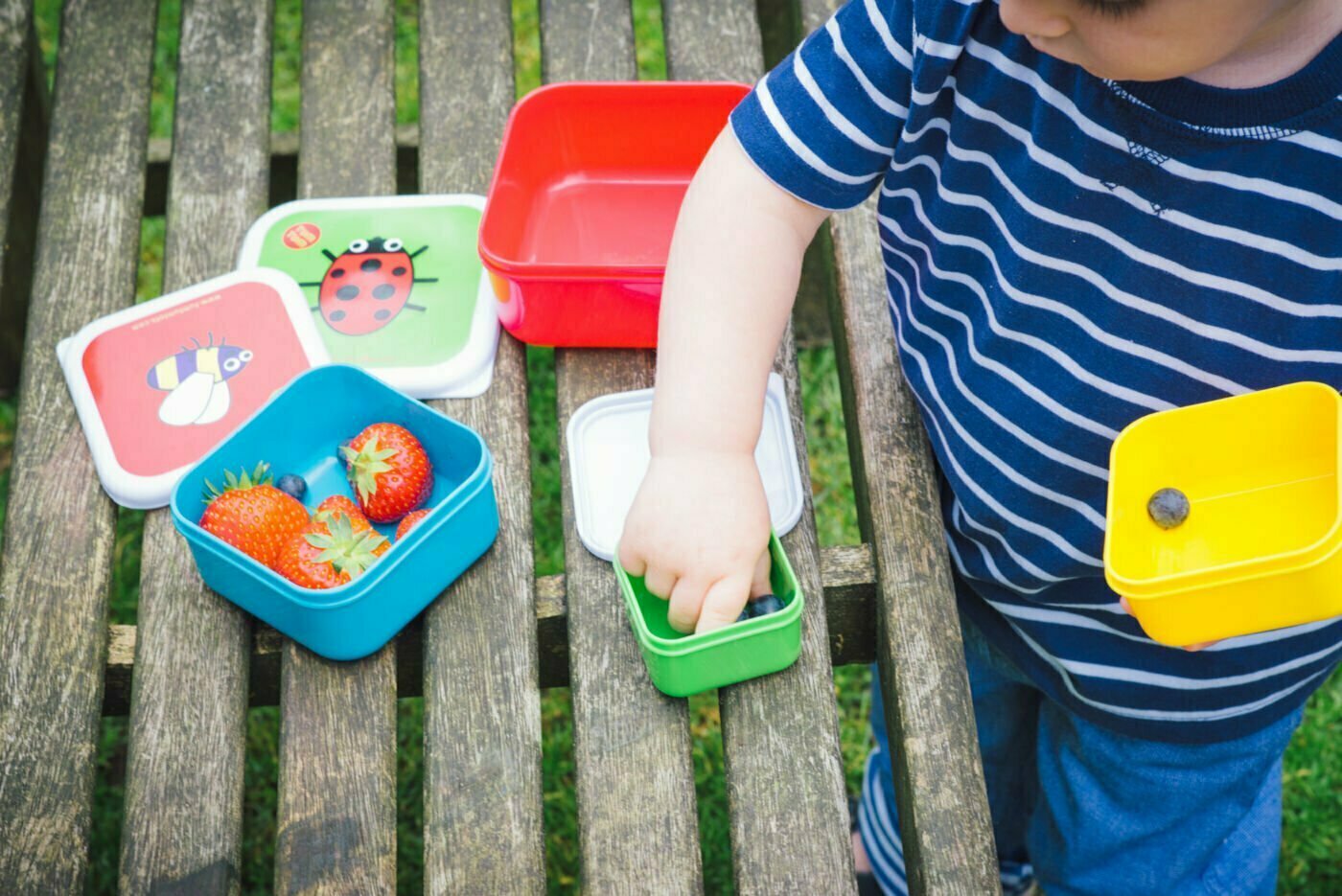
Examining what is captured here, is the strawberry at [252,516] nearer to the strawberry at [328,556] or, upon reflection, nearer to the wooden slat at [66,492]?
the strawberry at [328,556]

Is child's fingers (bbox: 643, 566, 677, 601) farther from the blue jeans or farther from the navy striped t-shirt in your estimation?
the blue jeans

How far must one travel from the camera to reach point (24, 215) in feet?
5.81

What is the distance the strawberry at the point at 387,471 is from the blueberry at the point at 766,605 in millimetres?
357

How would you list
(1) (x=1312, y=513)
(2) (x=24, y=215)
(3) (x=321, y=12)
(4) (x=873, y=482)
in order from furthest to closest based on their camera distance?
(2) (x=24, y=215)
(3) (x=321, y=12)
(4) (x=873, y=482)
(1) (x=1312, y=513)

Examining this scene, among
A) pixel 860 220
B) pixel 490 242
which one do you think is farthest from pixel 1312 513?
pixel 490 242

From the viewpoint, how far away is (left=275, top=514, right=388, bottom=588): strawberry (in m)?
1.12

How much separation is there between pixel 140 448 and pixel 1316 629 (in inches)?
44.8

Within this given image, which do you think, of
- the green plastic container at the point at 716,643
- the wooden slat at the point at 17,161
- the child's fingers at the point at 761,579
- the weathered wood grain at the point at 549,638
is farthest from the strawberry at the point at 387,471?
the wooden slat at the point at 17,161

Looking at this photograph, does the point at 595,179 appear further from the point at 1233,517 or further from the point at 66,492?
the point at 1233,517

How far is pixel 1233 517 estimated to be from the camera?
1080 mm

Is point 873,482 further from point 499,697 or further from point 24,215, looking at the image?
point 24,215

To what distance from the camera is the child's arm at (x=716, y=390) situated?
1020 mm

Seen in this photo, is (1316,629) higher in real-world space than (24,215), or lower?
higher

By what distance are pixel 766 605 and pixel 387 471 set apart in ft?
1.27
